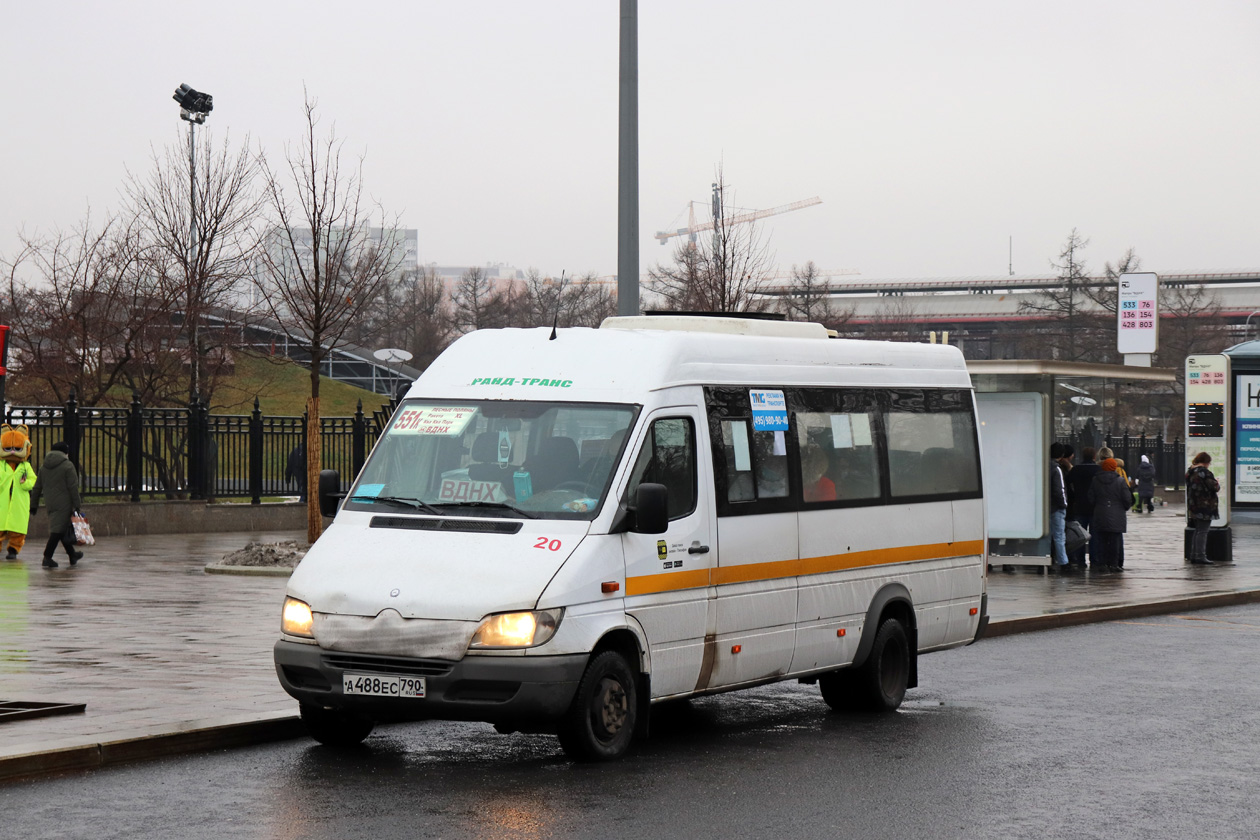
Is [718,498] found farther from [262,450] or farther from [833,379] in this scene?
[262,450]

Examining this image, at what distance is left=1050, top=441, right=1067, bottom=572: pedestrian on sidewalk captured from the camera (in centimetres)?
2272

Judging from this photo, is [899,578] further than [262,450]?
No

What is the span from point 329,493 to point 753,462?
2525 mm

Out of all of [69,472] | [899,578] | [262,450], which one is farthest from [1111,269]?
[899,578]

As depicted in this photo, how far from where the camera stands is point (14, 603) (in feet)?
53.6

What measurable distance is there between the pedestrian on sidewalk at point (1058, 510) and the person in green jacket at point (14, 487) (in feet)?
45.0

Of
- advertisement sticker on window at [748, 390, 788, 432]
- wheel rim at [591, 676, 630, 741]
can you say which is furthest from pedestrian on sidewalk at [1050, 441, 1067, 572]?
wheel rim at [591, 676, 630, 741]

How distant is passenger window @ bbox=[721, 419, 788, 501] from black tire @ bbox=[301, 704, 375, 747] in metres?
2.47

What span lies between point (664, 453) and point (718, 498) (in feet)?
1.66

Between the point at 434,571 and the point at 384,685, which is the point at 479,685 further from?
the point at 434,571

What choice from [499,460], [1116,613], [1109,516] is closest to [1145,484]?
[1109,516]

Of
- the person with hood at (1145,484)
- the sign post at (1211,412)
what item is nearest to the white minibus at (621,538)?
the sign post at (1211,412)

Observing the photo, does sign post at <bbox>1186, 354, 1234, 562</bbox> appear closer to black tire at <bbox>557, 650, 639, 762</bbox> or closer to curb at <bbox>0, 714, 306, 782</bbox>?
black tire at <bbox>557, 650, 639, 762</bbox>

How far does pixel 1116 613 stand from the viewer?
18.0 metres
